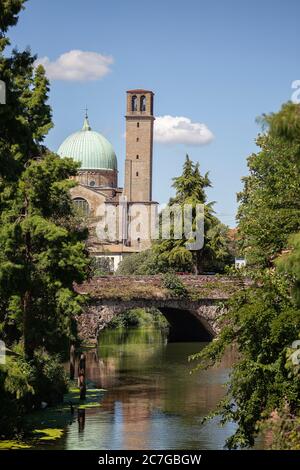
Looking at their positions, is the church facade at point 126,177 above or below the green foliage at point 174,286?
above

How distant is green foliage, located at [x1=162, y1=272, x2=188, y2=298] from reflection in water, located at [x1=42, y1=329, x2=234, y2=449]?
11.8 feet

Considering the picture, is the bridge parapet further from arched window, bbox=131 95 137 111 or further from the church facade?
arched window, bbox=131 95 137 111

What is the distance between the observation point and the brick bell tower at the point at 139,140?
454 ft

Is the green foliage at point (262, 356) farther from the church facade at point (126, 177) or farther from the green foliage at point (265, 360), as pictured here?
the church facade at point (126, 177)

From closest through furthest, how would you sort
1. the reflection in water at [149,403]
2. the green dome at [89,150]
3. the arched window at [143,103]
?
the reflection in water at [149,403] → the green dome at [89,150] → the arched window at [143,103]

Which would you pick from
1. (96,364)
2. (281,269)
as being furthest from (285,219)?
(96,364)

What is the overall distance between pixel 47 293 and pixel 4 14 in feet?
45.1

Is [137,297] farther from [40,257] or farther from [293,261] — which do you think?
[293,261]

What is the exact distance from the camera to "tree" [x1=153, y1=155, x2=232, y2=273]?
69750 millimetres

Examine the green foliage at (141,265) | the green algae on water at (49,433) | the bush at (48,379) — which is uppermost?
the green foliage at (141,265)

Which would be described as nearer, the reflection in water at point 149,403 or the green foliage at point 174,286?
the reflection in water at point 149,403

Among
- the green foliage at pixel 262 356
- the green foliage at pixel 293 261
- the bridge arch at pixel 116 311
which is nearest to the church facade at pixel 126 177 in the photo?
the bridge arch at pixel 116 311

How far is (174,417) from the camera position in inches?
1320
